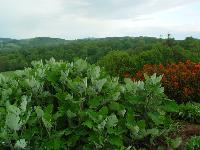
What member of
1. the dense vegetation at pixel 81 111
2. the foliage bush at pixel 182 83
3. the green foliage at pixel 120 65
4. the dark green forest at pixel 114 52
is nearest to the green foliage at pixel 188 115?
the dense vegetation at pixel 81 111

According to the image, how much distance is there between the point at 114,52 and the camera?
101 ft

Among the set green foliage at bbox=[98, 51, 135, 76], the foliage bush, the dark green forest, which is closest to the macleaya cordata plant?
the dark green forest

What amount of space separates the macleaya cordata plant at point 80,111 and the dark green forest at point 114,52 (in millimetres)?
833

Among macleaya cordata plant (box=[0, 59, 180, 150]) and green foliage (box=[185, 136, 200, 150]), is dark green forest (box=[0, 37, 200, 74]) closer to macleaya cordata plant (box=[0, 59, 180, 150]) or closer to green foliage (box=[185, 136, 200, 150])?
macleaya cordata plant (box=[0, 59, 180, 150])

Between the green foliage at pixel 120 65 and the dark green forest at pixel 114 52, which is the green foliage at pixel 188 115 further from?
the green foliage at pixel 120 65

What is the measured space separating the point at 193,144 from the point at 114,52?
79.4ft

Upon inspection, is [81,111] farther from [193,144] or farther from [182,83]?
[182,83]

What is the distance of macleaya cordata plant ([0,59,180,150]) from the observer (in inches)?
217

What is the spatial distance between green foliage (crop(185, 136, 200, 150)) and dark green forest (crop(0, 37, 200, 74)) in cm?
199

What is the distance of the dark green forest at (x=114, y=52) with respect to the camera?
2614 centimetres

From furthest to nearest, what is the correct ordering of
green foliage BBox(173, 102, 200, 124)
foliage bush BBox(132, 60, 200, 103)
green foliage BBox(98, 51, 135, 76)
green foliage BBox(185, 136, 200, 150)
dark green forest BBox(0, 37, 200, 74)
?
dark green forest BBox(0, 37, 200, 74) < green foliage BBox(98, 51, 135, 76) < foliage bush BBox(132, 60, 200, 103) < green foliage BBox(173, 102, 200, 124) < green foliage BBox(185, 136, 200, 150)

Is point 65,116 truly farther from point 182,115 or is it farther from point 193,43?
point 193,43

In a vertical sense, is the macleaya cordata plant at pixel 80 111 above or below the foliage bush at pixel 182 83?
above

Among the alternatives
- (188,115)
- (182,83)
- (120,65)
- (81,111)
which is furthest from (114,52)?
(81,111)
